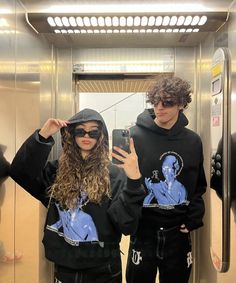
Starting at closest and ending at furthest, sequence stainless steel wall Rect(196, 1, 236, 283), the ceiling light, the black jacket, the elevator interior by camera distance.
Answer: the black jacket
the elevator interior
the ceiling light
stainless steel wall Rect(196, 1, 236, 283)

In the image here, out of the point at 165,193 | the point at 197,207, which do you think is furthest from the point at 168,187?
the point at 197,207

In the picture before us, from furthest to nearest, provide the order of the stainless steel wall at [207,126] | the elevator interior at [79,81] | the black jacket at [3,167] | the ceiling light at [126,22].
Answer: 1. the stainless steel wall at [207,126]
2. the ceiling light at [126,22]
3. the elevator interior at [79,81]
4. the black jacket at [3,167]

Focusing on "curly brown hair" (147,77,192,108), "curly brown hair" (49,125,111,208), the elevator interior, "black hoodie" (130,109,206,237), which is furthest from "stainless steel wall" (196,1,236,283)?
"curly brown hair" (49,125,111,208)

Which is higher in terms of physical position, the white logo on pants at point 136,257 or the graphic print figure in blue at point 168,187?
the graphic print figure in blue at point 168,187

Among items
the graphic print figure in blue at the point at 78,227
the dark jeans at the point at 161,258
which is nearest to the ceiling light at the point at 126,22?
the graphic print figure in blue at the point at 78,227

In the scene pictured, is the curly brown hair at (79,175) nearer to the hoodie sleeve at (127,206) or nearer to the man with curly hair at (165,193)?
the hoodie sleeve at (127,206)

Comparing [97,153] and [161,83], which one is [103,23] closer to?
[161,83]

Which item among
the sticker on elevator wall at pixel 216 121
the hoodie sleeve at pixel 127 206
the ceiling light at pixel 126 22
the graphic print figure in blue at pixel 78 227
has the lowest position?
the graphic print figure in blue at pixel 78 227

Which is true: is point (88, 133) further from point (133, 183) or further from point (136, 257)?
point (136, 257)

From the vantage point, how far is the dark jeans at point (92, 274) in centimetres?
139

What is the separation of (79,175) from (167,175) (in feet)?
1.72

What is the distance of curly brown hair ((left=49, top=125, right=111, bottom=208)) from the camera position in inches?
55.3

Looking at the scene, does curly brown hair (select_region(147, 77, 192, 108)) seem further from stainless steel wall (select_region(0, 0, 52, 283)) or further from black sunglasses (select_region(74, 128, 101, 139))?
stainless steel wall (select_region(0, 0, 52, 283))

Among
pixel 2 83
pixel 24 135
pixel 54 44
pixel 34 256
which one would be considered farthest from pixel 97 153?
pixel 54 44
